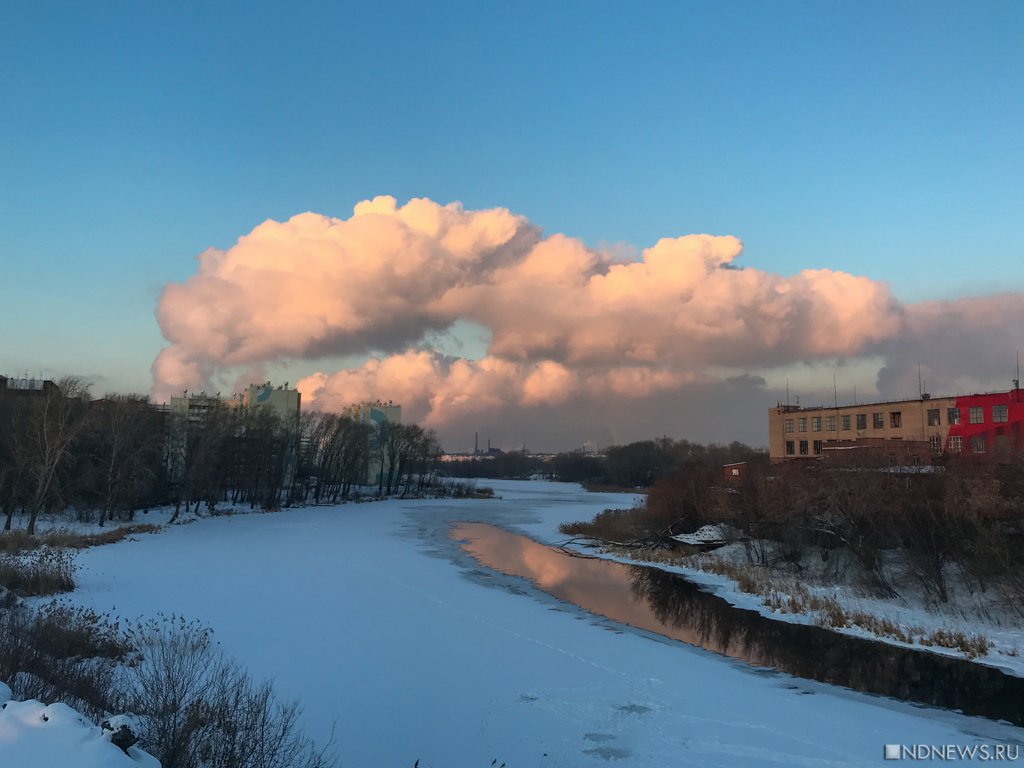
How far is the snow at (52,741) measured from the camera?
4.25 meters

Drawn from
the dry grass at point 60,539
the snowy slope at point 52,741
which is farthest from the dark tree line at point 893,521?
the dry grass at point 60,539

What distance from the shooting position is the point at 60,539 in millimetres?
30359

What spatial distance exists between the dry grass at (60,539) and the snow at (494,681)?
4575 millimetres

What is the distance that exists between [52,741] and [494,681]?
875 cm

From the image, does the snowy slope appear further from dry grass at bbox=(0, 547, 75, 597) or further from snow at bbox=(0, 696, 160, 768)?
dry grass at bbox=(0, 547, 75, 597)

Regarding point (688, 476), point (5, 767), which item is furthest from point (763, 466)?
point (5, 767)

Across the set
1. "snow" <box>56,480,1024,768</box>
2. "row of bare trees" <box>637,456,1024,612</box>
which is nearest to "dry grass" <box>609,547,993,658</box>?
"row of bare trees" <box>637,456,1024,612</box>

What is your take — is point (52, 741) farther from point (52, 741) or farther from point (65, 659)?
point (65, 659)

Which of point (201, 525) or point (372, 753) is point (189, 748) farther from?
point (201, 525)

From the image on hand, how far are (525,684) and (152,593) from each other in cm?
1230

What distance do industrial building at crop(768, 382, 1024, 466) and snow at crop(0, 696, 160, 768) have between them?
30322mm

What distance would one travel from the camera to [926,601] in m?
21.7

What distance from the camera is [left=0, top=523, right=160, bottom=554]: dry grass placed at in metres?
26.0

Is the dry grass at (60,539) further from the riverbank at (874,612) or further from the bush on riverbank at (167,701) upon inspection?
the riverbank at (874,612)
